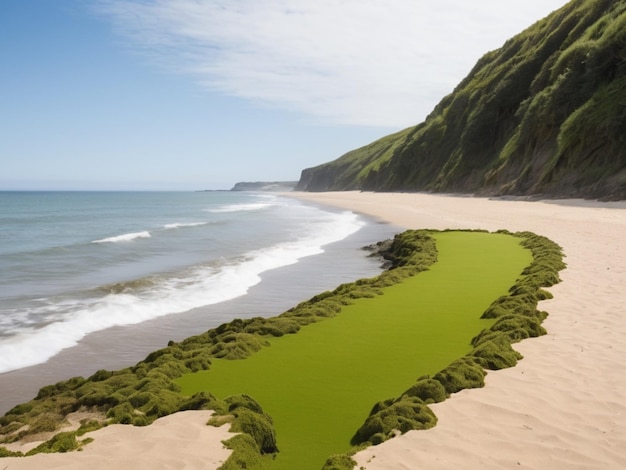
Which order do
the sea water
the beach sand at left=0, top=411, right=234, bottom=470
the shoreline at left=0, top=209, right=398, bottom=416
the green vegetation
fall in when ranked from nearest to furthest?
the beach sand at left=0, top=411, right=234, bottom=470
the green vegetation
the shoreline at left=0, top=209, right=398, bottom=416
the sea water

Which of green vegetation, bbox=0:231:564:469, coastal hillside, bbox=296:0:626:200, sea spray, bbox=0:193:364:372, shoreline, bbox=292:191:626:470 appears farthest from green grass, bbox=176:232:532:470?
coastal hillside, bbox=296:0:626:200

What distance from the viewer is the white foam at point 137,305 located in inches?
383

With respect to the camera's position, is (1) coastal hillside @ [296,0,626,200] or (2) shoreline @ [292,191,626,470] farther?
(1) coastal hillside @ [296,0,626,200]

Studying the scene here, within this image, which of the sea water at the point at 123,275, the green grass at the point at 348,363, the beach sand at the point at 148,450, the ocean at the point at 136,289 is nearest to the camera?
the beach sand at the point at 148,450

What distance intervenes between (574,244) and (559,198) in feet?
77.3

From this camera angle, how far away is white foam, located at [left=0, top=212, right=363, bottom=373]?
972 cm

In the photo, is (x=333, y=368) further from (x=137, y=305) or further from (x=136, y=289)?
(x=136, y=289)

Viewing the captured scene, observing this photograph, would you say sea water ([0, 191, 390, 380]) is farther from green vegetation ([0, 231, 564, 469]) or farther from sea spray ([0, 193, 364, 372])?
green vegetation ([0, 231, 564, 469])

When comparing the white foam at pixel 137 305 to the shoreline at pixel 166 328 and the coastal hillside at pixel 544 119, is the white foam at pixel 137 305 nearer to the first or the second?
the shoreline at pixel 166 328

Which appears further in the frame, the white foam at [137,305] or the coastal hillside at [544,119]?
the coastal hillside at [544,119]

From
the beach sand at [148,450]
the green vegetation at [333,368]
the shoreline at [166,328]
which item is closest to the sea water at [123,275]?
the shoreline at [166,328]

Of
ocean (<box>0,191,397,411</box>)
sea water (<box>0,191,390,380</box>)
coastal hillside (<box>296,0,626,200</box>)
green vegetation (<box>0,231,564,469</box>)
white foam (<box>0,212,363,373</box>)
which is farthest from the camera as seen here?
coastal hillside (<box>296,0,626,200</box>)

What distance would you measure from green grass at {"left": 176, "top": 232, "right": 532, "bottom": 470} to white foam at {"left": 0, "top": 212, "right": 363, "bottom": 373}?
4468 millimetres

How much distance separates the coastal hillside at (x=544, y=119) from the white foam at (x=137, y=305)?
2659 cm
